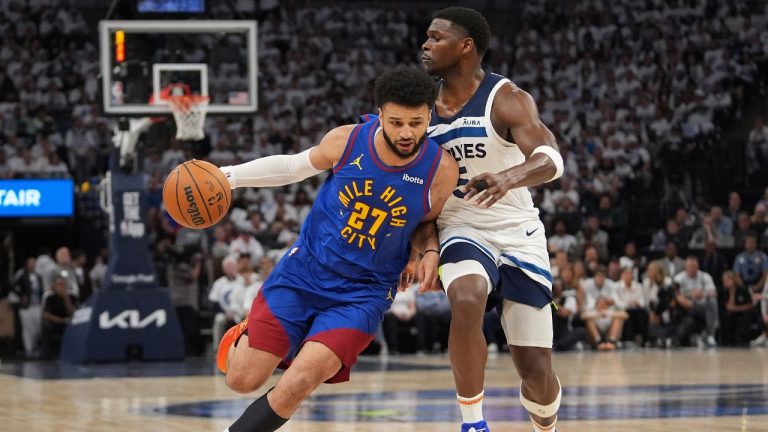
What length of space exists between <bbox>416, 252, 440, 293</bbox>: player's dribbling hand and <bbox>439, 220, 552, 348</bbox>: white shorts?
29 centimetres

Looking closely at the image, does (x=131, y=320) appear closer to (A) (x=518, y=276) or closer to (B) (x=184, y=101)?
(B) (x=184, y=101)

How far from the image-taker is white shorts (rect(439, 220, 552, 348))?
6137 millimetres

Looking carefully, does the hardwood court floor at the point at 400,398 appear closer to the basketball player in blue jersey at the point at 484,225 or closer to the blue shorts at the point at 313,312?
the basketball player in blue jersey at the point at 484,225

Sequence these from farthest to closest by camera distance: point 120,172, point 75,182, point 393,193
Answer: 1. point 75,182
2. point 120,172
3. point 393,193

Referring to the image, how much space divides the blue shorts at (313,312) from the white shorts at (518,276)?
548 millimetres

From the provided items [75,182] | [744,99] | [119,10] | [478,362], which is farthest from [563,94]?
[478,362]

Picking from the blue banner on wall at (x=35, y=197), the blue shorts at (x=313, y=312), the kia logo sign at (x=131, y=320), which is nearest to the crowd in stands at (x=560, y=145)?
the blue banner on wall at (x=35, y=197)

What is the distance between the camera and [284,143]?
21.5 m

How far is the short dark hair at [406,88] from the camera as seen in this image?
557 cm

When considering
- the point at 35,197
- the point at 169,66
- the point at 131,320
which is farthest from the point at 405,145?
the point at 35,197

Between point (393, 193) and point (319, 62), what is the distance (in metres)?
18.6

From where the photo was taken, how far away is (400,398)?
10438 millimetres

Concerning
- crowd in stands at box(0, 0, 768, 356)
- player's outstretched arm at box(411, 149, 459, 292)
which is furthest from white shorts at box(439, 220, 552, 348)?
crowd in stands at box(0, 0, 768, 356)

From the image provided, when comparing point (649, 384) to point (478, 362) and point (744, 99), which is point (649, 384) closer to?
point (478, 362)
